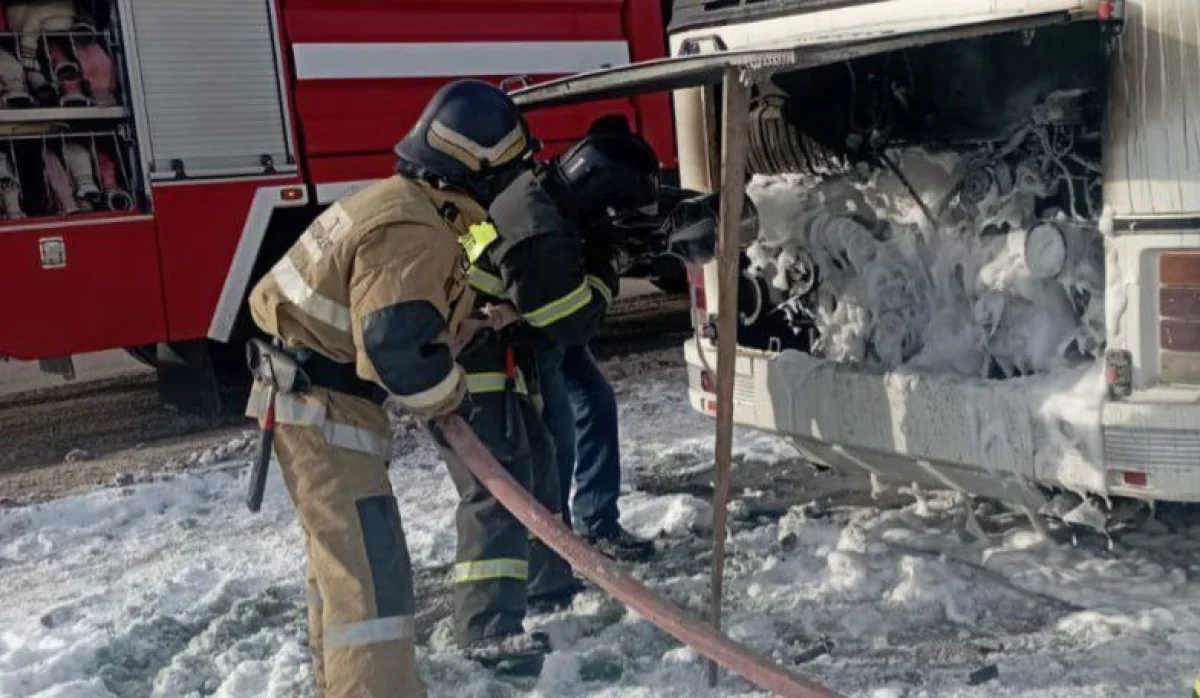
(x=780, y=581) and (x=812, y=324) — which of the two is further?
(x=812, y=324)

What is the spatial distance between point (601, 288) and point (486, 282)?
40 centimetres

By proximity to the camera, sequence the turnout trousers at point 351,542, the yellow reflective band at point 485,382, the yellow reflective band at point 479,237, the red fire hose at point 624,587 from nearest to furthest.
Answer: the red fire hose at point 624,587 < the turnout trousers at point 351,542 < the yellow reflective band at point 479,237 < the yellow reflective band at point 485,382

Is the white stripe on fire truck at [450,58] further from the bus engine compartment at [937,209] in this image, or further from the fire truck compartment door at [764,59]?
the fire truck compartment door at [764,59]

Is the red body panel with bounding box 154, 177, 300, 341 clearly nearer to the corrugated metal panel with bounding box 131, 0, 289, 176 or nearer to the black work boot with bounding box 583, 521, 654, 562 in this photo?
the corrugated metal panel with bounding box 131, 0, 289, 176

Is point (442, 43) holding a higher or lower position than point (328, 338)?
higher

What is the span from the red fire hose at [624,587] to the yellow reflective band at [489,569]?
56cm

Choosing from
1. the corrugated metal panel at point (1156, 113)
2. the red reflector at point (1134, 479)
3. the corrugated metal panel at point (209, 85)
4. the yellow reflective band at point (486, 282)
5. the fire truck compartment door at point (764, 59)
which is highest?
the corrugated metal panel at point (209, 85)

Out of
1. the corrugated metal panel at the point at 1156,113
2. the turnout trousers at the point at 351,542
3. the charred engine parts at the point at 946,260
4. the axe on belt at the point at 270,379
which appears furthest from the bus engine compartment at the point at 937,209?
the axe on belt at the point at 270,379

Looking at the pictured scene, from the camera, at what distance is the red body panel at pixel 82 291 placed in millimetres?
6582

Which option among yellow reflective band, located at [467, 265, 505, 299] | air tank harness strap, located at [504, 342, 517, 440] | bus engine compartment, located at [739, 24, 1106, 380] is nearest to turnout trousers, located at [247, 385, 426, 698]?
air tank harness strap, located at [504, 342, 517, 440]

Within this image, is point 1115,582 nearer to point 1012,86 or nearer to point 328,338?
point 1012,86

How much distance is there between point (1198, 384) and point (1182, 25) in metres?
0.92

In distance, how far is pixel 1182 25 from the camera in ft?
11.0

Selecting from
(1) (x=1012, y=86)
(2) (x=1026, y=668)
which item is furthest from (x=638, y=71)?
(2) (x=1026, y=668)
